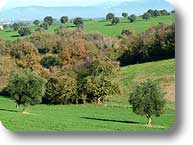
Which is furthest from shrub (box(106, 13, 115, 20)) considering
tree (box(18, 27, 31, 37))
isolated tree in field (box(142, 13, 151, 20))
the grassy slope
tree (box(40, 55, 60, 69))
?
tree (box(18, 27, 31, 37))

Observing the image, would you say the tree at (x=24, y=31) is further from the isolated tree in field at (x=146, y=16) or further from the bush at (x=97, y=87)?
the isolated tree in field at (x=146, y=16)

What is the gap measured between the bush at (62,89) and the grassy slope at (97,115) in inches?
Result: 2.8

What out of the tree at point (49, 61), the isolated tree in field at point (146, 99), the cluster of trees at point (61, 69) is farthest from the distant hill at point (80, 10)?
the isolated tree in field at point (146, 99)

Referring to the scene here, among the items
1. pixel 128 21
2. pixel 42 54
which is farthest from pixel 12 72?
pixel 128 21

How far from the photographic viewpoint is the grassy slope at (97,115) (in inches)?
480

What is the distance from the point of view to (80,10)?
12.4 meters

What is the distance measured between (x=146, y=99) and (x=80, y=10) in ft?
3.94

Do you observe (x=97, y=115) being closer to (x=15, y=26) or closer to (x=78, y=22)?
(x=78, y=22)

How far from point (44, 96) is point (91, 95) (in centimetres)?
51

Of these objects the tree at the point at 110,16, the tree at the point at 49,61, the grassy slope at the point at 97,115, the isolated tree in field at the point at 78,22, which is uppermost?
the tree at the point at 110,16

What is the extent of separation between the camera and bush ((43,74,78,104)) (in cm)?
1239

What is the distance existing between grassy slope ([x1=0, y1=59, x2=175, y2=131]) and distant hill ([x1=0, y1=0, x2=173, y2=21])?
0.62m

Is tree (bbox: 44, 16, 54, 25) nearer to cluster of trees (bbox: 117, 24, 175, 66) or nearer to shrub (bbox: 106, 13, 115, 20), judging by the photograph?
shrub (bbox: 106, 13, 115, 20)

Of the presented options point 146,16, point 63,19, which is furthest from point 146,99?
point 63,19
